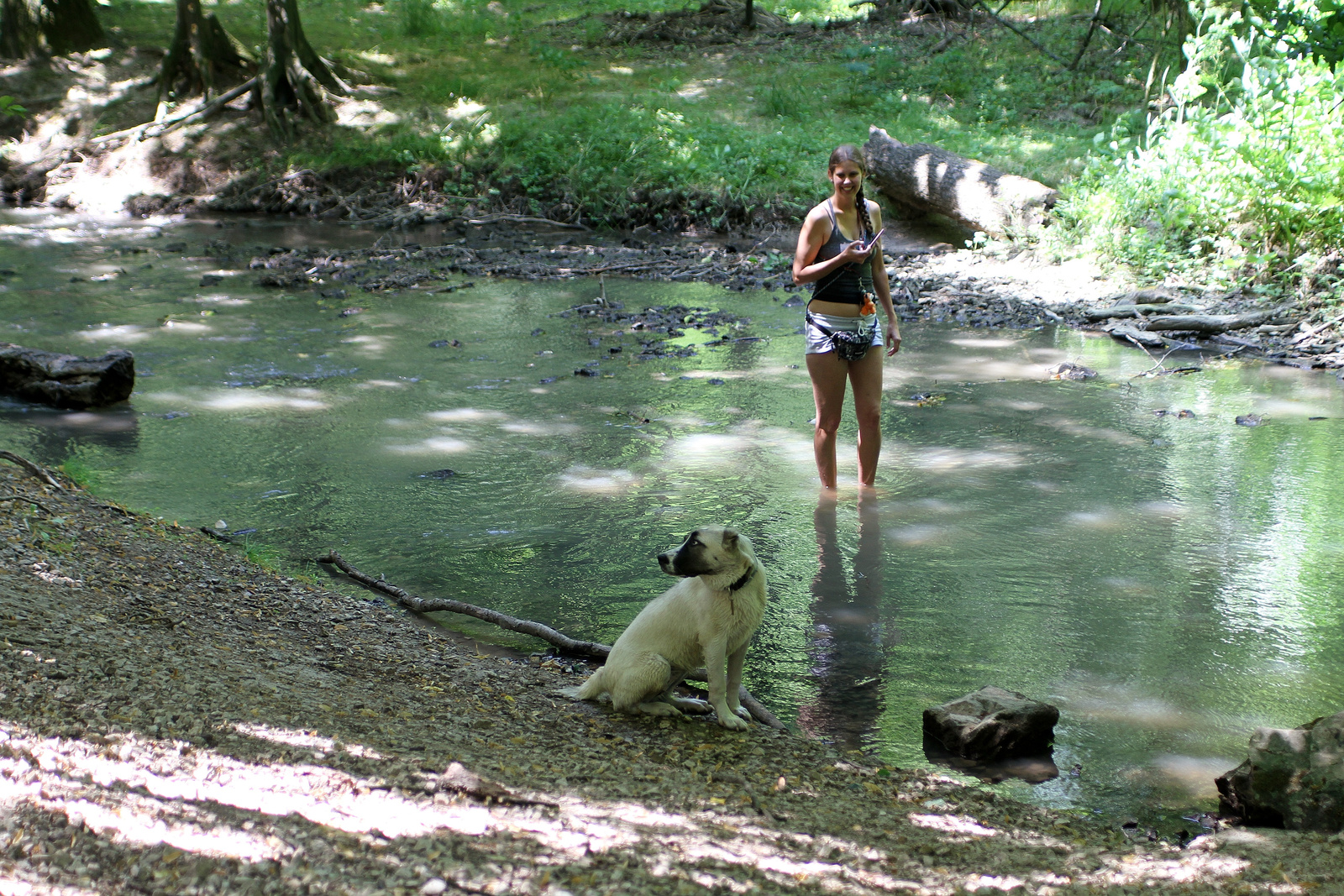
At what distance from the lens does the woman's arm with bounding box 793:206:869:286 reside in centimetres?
623

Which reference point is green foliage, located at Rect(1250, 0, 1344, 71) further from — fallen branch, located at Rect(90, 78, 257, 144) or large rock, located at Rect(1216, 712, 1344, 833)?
fallen branch, located at Rect(90, 78, 257, 144)

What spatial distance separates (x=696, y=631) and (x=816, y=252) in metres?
3.15

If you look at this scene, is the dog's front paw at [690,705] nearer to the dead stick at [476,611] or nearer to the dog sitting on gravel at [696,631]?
the dog sitting on gravel at [696,631]

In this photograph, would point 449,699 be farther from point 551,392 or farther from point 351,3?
point 351,3

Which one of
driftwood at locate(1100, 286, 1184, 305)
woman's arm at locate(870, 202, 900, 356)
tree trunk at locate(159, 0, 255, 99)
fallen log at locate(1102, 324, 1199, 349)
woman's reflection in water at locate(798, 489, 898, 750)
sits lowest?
woman's reflection in water at locate(798, 489, 898, 750)

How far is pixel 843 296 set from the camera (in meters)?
6.53

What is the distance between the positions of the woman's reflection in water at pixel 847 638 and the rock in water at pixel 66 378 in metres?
6.33

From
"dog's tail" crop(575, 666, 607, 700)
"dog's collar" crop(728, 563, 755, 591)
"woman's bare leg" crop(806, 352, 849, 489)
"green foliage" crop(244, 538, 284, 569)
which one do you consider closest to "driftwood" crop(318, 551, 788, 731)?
"green foliage" crop(244, 538, 284, 569)

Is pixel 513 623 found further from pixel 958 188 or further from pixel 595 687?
pixel 958 188

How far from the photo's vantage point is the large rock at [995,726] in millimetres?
4137

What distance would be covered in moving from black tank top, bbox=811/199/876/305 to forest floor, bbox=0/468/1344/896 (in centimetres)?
309

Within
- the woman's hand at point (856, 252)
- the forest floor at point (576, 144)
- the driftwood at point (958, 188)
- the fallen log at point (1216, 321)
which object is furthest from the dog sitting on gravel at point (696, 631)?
the driftwood at point (958, 188)

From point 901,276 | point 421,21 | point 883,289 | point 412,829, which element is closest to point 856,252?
point 883,289

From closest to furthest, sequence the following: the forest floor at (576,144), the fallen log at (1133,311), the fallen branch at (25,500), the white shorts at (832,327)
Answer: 1. the fallen branch at (25,500)
2. the white shorts at (832,327)
3. the fallen log at (1133,311)
4. the forest floor at (576,144)
